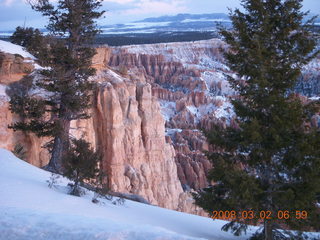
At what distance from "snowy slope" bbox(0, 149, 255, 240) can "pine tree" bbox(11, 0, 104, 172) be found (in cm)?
225

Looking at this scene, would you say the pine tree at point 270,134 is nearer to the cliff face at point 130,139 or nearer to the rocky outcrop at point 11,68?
the cliff face at point 130,139

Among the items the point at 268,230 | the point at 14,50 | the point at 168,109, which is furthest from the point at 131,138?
the point at 168,109

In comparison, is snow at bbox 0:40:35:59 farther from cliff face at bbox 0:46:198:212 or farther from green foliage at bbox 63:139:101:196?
green foliage at bbox 63:139:101:196

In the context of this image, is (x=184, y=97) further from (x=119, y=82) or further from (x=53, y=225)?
(x=53, y=225)

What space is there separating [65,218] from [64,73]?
8798mm

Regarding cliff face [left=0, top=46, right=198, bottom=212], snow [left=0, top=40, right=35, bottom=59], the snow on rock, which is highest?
snow [left=0, top=40, right=35, bottom=59]

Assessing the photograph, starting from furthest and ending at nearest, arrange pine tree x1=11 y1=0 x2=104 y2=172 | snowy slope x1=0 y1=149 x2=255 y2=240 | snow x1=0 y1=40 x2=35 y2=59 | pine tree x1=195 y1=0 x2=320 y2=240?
snow x1=0 y1=40 x2=35 y2=59
pine tree x1=11 y1=0 x2=104 y2=172
pine tree x1=195 y1=0 x2=320 y2=240
snowy slope x1=0 y1=149 x2=255 y2=240

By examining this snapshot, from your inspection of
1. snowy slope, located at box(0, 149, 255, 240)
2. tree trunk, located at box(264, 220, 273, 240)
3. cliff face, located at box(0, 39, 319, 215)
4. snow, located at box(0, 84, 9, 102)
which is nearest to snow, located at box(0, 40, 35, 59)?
cliff face, located at box(0, 39, 319, 215)

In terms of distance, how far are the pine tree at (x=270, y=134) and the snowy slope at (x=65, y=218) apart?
1.26 m

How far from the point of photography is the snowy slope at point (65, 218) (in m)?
5.33

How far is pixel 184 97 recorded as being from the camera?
56812mm

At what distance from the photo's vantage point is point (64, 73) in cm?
1388

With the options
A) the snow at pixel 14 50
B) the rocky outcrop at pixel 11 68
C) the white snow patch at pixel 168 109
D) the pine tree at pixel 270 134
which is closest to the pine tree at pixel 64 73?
the rocky outcrop at pixel 11 68

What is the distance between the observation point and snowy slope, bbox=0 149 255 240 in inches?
210
